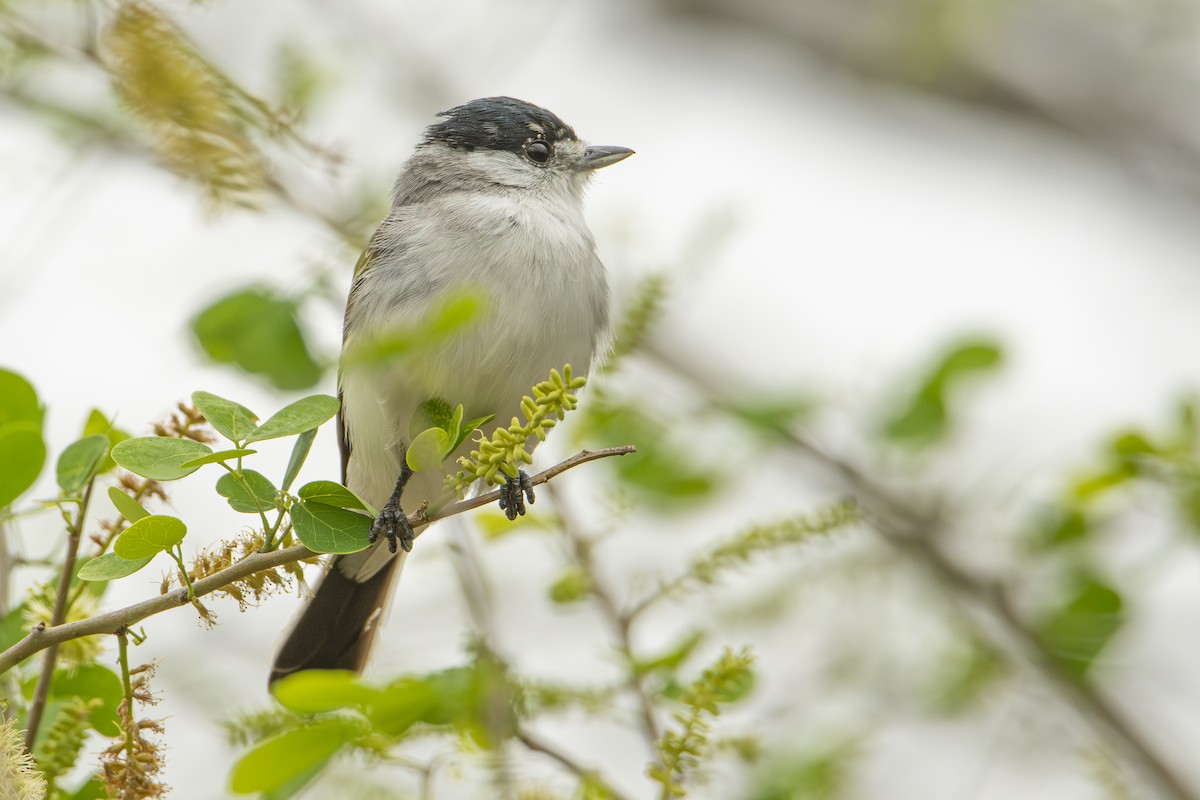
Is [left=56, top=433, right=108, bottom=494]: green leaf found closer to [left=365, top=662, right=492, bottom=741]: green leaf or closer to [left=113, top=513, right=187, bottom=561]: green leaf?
[left=113, top=513, right=187, bottom=561]: green leaf

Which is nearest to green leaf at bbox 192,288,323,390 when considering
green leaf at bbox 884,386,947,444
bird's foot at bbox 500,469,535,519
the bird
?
the bird

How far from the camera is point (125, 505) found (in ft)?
6.31

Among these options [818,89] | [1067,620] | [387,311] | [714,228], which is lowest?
[1067,620]

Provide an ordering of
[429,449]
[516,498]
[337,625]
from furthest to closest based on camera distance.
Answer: [337,625] < [516,498] < [429,449]

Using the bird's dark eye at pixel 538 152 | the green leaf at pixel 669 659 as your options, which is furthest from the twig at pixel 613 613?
the bird's dark eye at pixel 538 152

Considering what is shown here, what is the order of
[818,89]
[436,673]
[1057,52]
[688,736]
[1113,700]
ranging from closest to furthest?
[688,736] → [436,673] → [1113,700] → [1057,52] → [818,89]

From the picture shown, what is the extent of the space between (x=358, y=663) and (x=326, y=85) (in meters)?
1.73

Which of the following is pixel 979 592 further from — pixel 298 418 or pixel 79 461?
pixel 79 461

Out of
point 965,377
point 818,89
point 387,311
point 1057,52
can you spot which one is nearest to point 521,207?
point 387,311

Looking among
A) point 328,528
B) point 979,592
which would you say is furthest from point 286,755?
point 979,592

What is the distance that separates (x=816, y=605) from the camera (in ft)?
12.8

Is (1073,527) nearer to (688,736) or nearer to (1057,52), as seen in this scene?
(688,736)

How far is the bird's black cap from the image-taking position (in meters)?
4.12

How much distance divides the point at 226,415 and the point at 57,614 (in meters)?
0.40
